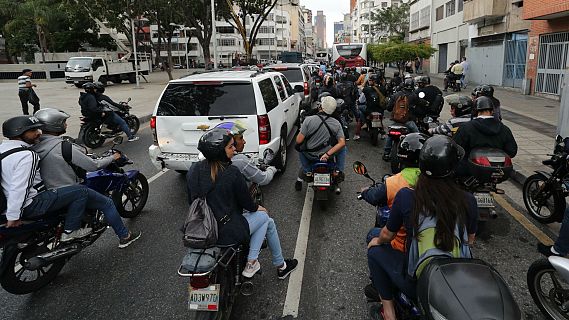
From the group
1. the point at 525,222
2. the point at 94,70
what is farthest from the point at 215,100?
the point at 94,70

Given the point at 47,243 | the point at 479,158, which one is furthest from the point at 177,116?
the point at 479,158

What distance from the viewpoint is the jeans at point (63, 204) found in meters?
3.53

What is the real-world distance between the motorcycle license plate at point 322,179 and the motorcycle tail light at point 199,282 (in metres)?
2.85

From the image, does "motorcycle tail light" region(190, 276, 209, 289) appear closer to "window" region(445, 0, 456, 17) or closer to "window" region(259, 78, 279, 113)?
"window" region(259, 78, 279, 113)

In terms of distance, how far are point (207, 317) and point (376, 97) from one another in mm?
7447

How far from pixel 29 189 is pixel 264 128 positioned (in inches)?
125

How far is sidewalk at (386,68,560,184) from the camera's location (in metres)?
7.27

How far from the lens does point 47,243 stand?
375 centimetres

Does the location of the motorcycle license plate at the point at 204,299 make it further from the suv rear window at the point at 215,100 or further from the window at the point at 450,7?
the window at the point at 450,7

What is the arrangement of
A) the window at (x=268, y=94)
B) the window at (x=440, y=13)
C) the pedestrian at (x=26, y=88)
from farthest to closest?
the window at (x=440, y=13) → the pedestrian at (x=26, y=88) → the window at (x=268, y=94)

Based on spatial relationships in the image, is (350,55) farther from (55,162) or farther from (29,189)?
(29,189)

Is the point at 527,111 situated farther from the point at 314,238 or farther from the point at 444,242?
Result: the point at 444,242

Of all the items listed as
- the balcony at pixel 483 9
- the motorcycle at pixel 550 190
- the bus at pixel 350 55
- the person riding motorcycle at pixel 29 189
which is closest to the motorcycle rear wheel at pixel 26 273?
the person riding motorcycle at pixel 29 189

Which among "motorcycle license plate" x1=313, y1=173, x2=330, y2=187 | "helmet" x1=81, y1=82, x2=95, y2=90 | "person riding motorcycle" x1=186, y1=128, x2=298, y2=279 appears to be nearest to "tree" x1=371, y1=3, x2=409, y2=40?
"helmet" x1=81, y1=82, x2=95, y2=90
